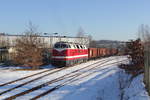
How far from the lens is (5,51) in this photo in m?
33.9

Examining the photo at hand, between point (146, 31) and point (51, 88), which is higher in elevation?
point (146, 31)

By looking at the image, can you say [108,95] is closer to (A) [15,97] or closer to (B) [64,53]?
(A) [15,97]

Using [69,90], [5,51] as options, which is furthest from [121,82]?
[5,51]

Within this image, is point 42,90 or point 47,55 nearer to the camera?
point 42,90

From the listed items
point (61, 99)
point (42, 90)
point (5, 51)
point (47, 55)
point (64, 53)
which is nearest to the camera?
point (61, 99)

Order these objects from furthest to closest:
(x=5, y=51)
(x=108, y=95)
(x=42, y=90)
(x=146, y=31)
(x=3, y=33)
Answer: (x=3, y=33) → (x=146, y=31) → (x=5, y=51) → (x=42, y=90) → (x=108, y=95)

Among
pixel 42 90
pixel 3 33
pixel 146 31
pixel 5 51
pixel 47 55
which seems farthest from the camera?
pixel 3 33

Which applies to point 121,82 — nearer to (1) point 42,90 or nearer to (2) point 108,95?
Answer: (2) point 108,95

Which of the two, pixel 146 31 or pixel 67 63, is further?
pixel 146 31

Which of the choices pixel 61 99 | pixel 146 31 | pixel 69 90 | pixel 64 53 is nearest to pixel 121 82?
pixel 69 90

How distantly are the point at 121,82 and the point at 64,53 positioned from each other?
12.0 meters

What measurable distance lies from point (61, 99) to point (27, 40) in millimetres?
15467

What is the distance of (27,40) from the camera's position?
81.1 feet

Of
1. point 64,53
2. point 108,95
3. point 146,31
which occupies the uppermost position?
point 146,31
